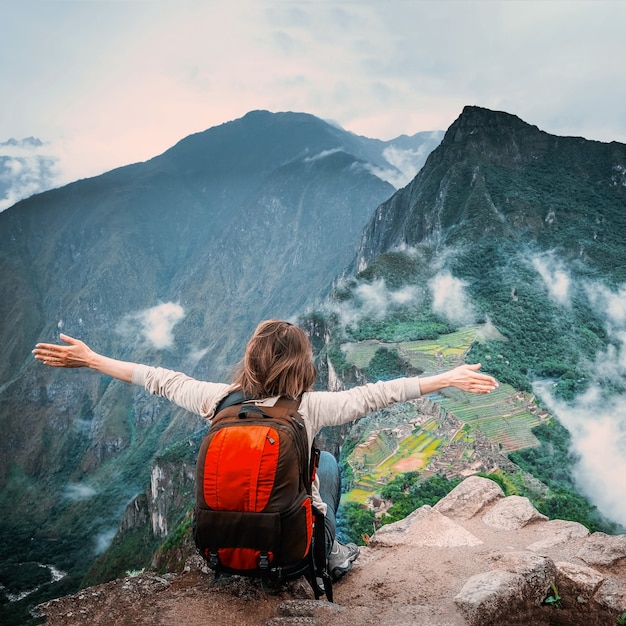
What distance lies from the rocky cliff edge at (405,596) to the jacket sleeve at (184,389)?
1.51 m

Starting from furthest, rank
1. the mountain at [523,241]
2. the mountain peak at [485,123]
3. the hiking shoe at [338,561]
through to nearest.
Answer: the mountain peak at [485,123], the mountain at [523,241], the hiking shoe at [338,561]

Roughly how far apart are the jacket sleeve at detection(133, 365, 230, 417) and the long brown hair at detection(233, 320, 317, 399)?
24 cm

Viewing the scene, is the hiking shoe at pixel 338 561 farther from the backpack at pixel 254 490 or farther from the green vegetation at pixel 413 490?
the green vegetation at pixel 413 490

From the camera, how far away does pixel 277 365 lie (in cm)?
359

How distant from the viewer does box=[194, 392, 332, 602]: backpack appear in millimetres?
3314

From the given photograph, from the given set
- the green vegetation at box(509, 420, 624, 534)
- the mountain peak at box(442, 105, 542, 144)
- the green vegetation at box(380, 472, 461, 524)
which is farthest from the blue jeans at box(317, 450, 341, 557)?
the mountain peak at box(442, 105, 542, 144)

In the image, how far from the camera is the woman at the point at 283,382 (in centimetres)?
363

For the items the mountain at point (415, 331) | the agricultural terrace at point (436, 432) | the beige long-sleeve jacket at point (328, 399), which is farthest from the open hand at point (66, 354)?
the mountain at point (415, 331)

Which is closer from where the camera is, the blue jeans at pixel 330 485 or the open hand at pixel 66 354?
the open hand at pixel 66 354

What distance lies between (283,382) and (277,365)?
0.13 metres

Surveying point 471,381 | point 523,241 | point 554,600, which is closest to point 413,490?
point 554,600

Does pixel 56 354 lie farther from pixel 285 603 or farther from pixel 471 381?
pixel 471 381

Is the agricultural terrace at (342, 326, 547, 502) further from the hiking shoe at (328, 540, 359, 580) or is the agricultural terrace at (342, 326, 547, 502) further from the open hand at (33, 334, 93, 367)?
the open hand at (33, 334, 93, 367)

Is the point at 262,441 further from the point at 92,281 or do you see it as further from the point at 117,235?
the point at 117,235
